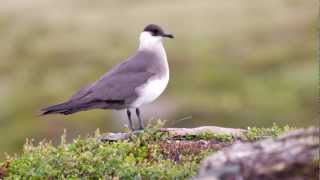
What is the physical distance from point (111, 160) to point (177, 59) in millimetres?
27024

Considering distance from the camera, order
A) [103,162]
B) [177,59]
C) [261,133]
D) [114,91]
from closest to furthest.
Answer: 1. [103,162]
2. [261,133]
3. [114,91]
4. [177,59]

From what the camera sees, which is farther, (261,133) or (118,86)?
(118,86)

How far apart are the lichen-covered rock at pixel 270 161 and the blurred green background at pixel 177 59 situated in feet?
43.5

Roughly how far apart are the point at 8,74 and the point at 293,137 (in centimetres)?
3079

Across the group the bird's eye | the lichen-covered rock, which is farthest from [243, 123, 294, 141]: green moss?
the lichen-covered rock

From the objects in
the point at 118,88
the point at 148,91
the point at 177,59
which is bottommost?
the point at 148,91

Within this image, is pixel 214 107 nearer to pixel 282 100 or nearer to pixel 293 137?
pixel 282 100

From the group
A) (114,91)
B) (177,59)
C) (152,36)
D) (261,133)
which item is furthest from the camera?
(177,59)

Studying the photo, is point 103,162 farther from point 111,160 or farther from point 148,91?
point 148,91

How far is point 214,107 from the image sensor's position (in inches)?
1155

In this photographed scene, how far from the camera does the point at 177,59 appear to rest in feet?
122

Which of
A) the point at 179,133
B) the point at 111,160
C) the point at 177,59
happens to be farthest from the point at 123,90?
the point at 177,59

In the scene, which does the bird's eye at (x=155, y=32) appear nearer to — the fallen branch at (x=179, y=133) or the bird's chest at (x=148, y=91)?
the bird's chest at (x=148, y=91)

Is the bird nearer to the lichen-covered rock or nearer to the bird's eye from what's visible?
the bird's eye
